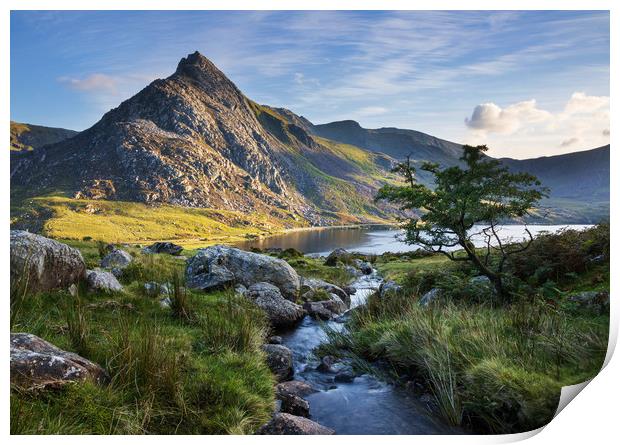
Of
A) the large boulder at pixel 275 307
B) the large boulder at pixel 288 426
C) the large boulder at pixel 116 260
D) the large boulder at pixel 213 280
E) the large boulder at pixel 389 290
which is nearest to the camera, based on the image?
the large boulder at pixel 288 426

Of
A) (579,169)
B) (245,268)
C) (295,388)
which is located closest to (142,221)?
(245,268)

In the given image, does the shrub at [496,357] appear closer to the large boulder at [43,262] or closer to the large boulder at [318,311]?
the large boulder at [318,311]

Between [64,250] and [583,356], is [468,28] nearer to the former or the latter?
[583,356]

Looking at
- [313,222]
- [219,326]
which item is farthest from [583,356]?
[313,222]

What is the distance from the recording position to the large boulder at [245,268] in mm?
13461

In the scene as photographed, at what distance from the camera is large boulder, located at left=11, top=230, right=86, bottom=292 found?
20.6 feet

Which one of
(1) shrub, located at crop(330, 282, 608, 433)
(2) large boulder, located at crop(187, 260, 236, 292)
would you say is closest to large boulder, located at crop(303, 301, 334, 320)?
(2) large boulder, located at crop(187, 260, 236, 292)

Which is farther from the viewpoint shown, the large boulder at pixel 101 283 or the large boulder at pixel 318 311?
the large boulder at pixel 318 311

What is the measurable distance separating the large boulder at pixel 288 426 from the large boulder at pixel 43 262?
418 cm

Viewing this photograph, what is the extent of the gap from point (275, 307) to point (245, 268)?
11.9ft

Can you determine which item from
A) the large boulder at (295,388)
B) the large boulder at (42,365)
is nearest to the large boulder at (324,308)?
the large boulder at (295,388)

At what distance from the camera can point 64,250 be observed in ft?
25.1

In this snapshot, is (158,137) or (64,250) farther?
(158,137)
